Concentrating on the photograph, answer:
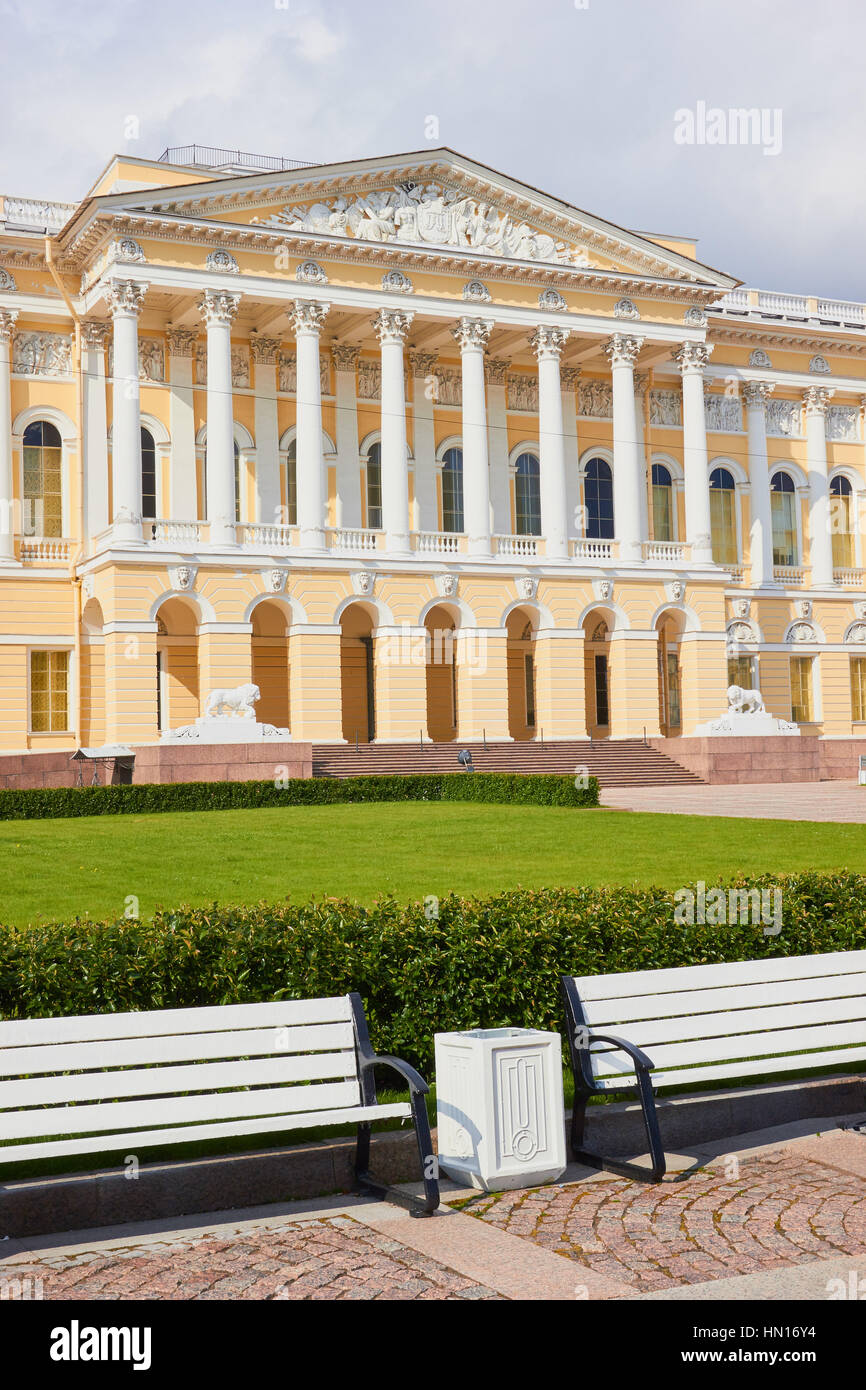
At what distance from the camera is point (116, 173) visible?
37.7 metres

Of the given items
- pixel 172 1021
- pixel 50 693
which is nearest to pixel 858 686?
pixel 50 693

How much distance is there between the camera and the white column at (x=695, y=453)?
45.2 metres

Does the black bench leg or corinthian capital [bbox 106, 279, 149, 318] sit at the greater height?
corinthian capital [bbox 106, 279, 149, 318]

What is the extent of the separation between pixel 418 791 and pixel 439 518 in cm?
1742

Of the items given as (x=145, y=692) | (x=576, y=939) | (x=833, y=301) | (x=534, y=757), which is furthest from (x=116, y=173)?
(x=576, y=939)

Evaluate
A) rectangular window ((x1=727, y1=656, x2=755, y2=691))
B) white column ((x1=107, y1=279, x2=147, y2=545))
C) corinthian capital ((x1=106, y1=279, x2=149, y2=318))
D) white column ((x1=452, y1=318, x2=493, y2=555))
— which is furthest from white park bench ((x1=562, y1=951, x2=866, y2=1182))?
rectangular window ((x1=727, y1=656, x2=755, y2=691))

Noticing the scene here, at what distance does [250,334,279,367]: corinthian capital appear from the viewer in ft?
138

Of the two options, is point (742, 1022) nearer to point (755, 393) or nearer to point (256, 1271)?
point (256, 1271)

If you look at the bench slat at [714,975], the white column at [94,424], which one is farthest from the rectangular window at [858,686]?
the bench slat at [714,975]

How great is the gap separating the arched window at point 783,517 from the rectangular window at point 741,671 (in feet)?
13.5

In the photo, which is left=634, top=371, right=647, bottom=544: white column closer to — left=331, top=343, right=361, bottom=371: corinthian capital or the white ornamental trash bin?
left=331, top=343, right=361, bottom=371: corinthian capital

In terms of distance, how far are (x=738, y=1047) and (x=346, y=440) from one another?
3669 cm

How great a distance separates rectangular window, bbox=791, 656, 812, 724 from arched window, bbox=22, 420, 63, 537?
2629 centimetres

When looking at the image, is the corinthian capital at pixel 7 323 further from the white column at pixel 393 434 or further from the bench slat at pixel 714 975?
the bench slat at pixel 714 975
